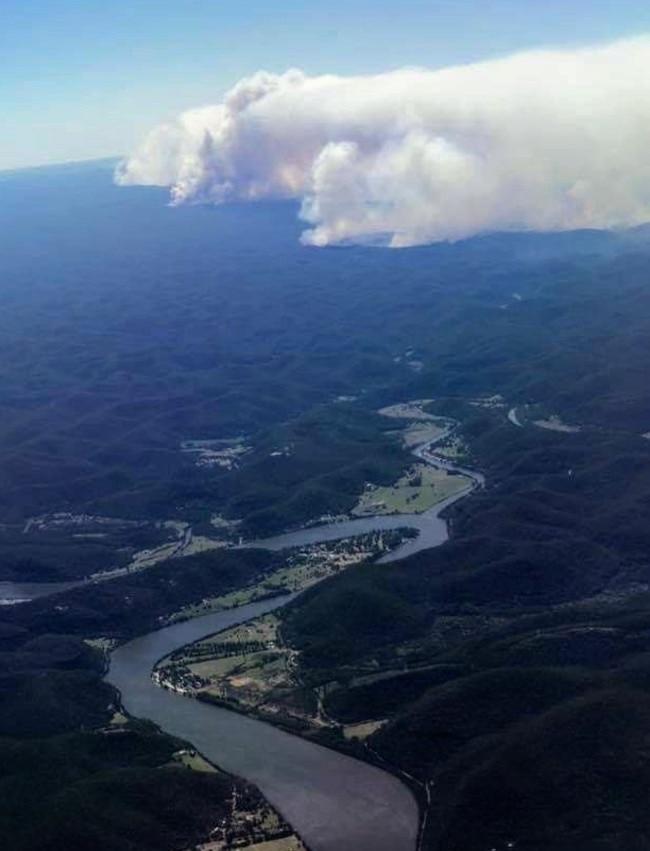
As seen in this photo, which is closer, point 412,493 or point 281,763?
point 281,763

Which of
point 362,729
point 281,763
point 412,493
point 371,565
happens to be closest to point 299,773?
point 281,763

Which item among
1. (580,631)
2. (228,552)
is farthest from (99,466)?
(580,631)

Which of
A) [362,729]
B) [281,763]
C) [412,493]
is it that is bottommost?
[281,763]

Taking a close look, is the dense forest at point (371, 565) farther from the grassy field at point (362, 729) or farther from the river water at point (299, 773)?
the river water at point (299, 773)

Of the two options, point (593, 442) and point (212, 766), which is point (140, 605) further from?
point (593, 442)

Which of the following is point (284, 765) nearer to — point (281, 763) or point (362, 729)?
point (281, 763)

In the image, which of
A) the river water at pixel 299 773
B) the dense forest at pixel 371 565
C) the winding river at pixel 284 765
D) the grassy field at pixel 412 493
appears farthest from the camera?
the grassy field at pixel 412 493

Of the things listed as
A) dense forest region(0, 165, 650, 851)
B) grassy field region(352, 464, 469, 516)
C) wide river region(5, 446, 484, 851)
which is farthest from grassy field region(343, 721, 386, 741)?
grassy field region(352, 464, 469, 516)

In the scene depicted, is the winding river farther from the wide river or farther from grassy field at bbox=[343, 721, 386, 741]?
grassy field at bbox=[343, 721, 386, 741]

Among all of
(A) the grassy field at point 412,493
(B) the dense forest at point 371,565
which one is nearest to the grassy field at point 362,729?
(B) the dense forest at point 371,565
